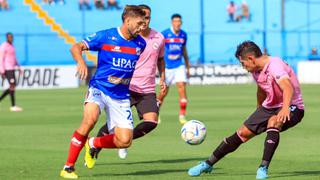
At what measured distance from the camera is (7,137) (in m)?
17.5

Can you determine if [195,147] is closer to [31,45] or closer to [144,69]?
[144,69]

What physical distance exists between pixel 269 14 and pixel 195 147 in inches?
1669

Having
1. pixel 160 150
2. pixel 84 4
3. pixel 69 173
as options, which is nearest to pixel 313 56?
pixel 84 4

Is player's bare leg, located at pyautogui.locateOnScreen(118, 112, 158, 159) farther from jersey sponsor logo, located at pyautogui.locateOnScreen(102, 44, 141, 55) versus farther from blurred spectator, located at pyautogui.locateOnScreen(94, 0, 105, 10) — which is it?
blurred spectator, located at pyautogui.locateOnScreen(94, 0, 105, 10)

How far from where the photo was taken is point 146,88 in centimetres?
1379

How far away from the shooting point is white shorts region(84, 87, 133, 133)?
11.4 meters

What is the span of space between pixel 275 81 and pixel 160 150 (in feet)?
14.8

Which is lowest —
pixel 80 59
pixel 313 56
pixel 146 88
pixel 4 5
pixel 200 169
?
pixel 313 56

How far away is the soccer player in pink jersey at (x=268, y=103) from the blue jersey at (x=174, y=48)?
10.9 m

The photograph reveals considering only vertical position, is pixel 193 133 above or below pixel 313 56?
above

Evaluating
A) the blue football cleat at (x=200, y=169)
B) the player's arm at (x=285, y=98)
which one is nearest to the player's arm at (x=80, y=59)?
the blue football cleat at (x=200, y=169)

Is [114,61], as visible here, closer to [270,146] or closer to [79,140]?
[79,140]

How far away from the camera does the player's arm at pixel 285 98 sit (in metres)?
10.5

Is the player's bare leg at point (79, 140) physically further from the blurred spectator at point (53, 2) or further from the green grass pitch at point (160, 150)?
the blurred spectator at point (53, 2)
